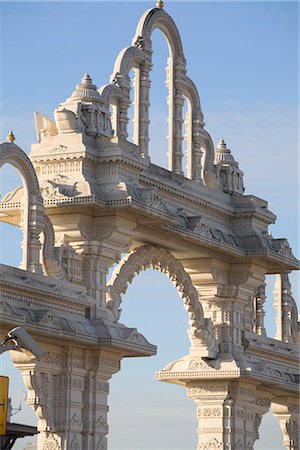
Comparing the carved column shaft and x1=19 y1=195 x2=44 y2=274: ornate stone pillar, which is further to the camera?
the carved column shaft

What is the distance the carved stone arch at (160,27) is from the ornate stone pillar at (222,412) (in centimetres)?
652

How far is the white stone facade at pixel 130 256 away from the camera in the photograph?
22.6 metres

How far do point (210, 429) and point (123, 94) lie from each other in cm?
708

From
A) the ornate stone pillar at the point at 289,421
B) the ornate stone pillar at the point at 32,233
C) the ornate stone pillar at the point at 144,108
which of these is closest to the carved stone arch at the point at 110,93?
the ornate stone pillar at the point at 144,108

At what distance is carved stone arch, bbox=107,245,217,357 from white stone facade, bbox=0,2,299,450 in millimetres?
25

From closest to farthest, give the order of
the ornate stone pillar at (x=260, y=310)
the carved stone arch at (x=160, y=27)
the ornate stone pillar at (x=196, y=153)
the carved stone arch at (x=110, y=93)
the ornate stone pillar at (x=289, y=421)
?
the carved stone arch at (x=110, y=93) < the carved stone arch at (x=160, y=27) < the ornate stone pillar at (x=196, y=153) < the ornate stone pillar at (x=260, y=310) < the ornate stone pillar at (x=289, y=421)

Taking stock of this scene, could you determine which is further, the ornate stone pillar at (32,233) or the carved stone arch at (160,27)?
the carved stone arch at (160,27)

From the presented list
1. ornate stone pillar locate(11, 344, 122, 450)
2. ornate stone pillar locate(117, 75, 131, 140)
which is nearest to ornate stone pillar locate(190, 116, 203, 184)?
ornate stone pillar locate(117, 75, 131, 140)

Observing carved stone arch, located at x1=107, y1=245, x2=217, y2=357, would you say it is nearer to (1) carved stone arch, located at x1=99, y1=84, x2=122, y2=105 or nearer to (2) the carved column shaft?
(2) the carved column shaft

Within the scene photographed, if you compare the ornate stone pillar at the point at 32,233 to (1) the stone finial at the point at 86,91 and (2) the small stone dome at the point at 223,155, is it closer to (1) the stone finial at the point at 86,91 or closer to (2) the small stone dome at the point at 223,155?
(1) the stone finial at the point at 86,91

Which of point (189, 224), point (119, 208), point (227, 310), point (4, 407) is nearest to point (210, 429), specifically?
point (227, 310)

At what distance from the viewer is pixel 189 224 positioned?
26016 millimetres

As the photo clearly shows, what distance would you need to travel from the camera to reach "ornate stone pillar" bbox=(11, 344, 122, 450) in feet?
73.6

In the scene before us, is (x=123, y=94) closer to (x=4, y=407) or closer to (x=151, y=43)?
(x=151, y=43)
